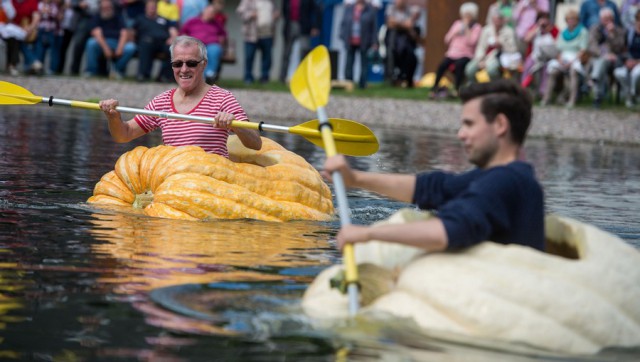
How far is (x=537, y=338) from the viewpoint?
5.71m

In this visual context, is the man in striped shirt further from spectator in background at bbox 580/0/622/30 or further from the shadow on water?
spectator in background at bbox 580/0/622/30

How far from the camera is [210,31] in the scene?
26234 millimetres

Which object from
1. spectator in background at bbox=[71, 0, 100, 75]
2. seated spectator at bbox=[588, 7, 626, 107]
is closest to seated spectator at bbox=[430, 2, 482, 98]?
seated spectator at bbox=[588, 7, 626, 107]

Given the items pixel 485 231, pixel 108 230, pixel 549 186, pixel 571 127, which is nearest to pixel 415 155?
pixel 549 186

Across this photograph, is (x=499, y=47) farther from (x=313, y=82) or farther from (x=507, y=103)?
(x=507, y=103)

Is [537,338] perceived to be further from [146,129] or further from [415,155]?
[415,155]

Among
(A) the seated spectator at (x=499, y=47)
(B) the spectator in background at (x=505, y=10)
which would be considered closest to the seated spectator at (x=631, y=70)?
(A) the seated spectator at (x=499, y=47)

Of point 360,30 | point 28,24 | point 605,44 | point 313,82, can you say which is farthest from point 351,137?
point 28,24

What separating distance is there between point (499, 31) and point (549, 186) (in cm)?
999

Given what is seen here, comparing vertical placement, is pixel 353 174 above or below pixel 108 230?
above

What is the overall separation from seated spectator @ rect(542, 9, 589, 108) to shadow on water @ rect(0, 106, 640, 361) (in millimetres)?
9516

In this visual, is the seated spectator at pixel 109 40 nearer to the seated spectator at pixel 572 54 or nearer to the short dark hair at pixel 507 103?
the seated spectator at pixel 572 54

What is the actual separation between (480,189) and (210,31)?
20737 mm

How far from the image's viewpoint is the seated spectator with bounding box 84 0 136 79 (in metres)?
27.3
